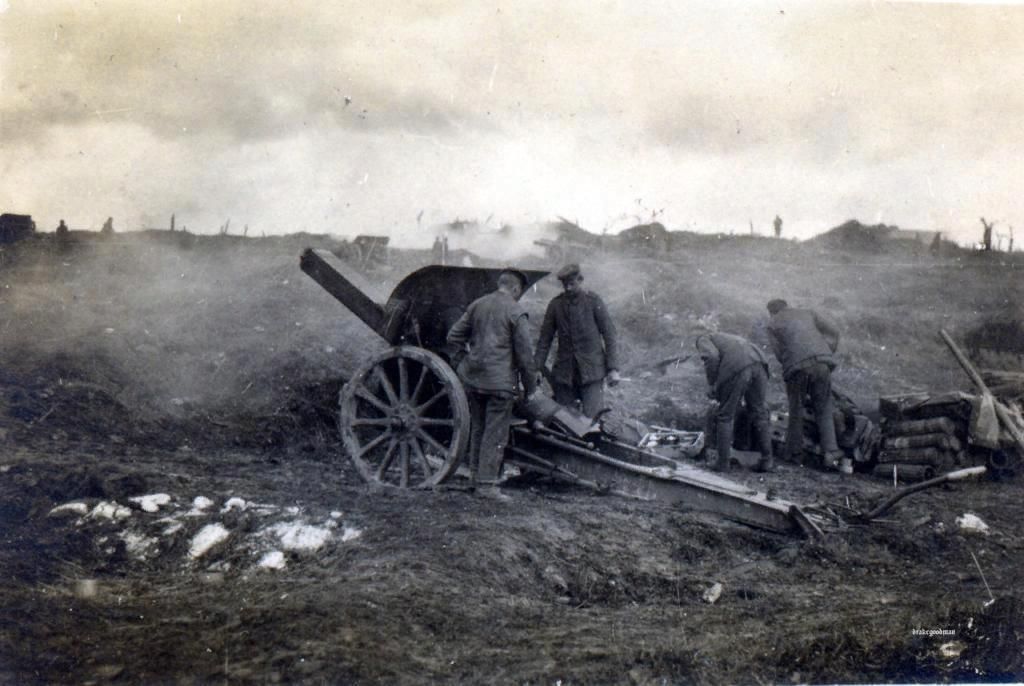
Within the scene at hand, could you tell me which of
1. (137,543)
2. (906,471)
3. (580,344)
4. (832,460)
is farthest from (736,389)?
(137,543)

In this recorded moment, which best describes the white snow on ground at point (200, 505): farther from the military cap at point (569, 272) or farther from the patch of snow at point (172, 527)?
the military cap at point (569, 272)

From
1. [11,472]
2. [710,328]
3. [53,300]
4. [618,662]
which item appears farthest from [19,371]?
[710,328]

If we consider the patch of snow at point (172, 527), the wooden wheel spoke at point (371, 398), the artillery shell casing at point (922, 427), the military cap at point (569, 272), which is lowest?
the patch of snow at point (172, 527)

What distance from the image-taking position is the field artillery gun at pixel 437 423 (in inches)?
201

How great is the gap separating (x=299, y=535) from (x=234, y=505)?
27.1 inches

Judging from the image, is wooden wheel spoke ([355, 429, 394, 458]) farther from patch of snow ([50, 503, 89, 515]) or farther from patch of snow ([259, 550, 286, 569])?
patch of snow ([50, 503, 89, 515])

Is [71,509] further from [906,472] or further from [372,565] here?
[906,472]

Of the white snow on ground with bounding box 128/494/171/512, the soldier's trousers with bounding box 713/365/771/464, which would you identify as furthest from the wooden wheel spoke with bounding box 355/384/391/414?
the soldier's trousers with bounding box 713/365/771/464

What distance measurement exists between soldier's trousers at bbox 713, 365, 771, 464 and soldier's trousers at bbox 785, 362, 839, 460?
0.51 meters

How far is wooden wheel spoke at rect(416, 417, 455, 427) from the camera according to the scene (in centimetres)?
513

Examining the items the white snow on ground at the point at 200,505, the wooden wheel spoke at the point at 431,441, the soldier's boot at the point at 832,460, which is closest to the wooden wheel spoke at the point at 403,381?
the wooden wheel spoke at the point at 431,441

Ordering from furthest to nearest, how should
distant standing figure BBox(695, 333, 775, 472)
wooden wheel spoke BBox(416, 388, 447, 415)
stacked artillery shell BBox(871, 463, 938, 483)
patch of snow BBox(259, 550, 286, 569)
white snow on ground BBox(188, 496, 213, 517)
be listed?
1. distant standing figure BBox(695, 333, 775, 472)
2. stacked artillery shell BBox(871, 463, 938, 483)
3. wooden wheel spoke BBox(416, 388, 447, 415)
4. white snow on ground BBox(188, 496, 213, 517)
5. patch of snow BBox(259, 550, 286, 569)

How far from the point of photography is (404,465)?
527 centimetres

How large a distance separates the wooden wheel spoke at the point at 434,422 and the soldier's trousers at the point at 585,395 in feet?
5.99
